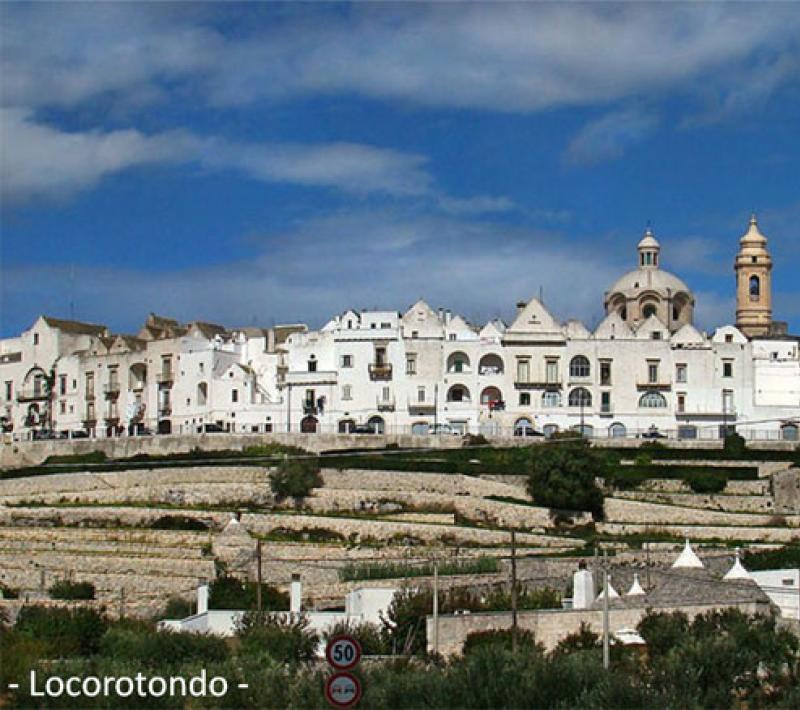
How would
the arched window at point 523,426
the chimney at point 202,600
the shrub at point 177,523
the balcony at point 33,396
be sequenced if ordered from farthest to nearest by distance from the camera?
1. the balcony at point 33,396
2. the arched window at point 523,426
3. the shrub at point 177,523
4. the chimney at point 202,600

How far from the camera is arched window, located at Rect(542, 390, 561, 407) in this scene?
7725 centimetres

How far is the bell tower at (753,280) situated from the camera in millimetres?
87500

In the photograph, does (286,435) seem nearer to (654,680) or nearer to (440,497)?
(440,497)

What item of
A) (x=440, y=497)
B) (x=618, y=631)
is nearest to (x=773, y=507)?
(x=440, y=497)

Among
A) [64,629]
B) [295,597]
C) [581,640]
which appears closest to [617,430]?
[295,597]

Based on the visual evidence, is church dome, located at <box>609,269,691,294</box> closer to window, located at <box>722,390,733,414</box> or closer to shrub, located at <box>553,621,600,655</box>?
window, located at <box>722,390,733,414</box>

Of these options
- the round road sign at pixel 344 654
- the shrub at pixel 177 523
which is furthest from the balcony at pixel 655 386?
the round road sign at pixel 344 654

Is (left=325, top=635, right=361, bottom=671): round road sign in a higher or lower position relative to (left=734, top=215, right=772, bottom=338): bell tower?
lower

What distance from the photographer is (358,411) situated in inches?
3059

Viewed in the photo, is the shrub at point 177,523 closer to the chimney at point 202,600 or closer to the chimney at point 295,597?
the chimney at point 295,597

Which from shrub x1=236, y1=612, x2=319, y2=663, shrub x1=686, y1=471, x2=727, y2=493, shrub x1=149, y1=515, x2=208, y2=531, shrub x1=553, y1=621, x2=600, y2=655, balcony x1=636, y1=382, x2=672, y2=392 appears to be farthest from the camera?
balcony x1=636, y1=382, x2=672, y2=392

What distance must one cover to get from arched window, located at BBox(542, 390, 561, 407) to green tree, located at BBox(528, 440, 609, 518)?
12.6 metres

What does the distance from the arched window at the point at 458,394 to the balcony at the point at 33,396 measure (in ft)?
66.6

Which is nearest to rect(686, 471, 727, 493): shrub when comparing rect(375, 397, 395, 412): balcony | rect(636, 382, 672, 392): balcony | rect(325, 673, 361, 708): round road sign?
Result: rect(636, 382, 672, 392): balcony
